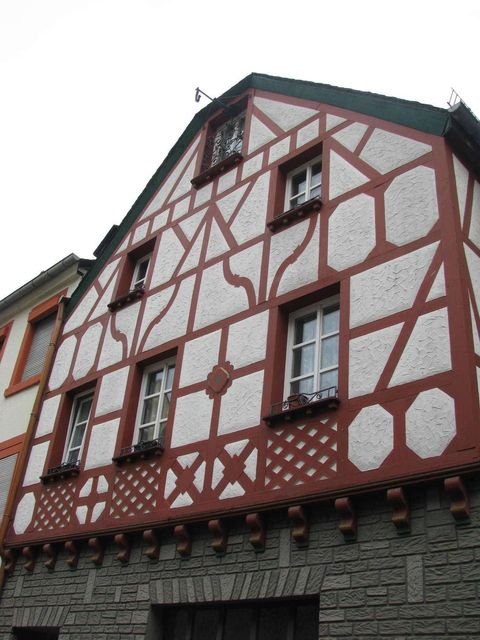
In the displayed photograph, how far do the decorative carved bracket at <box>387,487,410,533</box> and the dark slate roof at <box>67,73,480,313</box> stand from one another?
3.94 m

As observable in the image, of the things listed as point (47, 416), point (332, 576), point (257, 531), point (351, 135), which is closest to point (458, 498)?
point (332, 576)

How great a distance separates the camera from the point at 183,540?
801cm

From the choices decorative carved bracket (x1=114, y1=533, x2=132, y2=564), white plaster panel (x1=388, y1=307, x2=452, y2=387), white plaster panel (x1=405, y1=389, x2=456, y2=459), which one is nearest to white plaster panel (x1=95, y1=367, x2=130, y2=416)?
decorative carved bracket (x1=114, y1=533, x2=132, y2=564)

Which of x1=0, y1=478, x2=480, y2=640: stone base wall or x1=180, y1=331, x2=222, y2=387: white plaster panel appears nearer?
x1=0, y1=478, x2=480, y2=640: stone base wall

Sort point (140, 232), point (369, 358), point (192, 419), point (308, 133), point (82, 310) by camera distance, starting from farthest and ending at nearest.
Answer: point (82, 310) < point (140, 232) < point (308, 133) < point (192, 419) < point (369, 358)

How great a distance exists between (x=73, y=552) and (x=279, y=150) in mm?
6120

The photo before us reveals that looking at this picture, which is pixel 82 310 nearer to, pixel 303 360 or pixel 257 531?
pixel 303 360

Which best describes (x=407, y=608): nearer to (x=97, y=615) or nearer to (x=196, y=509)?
(x=196, y=509)

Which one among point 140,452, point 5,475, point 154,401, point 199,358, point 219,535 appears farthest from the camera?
point 5,475

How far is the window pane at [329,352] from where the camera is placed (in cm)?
783

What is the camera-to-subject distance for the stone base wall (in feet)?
18.8

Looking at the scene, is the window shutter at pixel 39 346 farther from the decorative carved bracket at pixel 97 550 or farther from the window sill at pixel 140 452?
the decorative carved bracket at pixel 97 550

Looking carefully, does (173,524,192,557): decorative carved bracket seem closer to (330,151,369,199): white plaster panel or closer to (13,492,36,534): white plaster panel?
(13,492,36,534): white plaster panel

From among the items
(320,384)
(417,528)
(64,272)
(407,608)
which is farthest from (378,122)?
(64,272)
